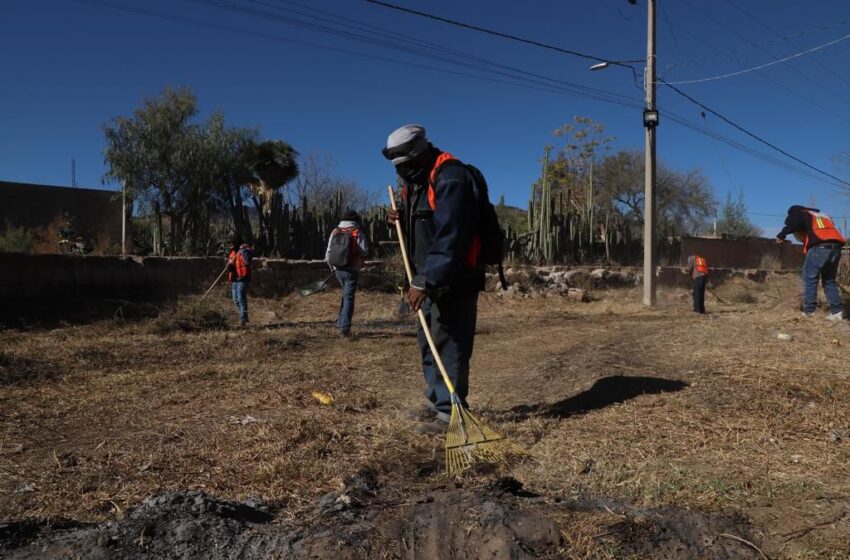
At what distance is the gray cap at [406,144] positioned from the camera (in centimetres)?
350

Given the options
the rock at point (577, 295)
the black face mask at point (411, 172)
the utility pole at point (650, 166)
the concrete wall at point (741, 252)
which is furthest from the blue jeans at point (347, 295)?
the concrete wall at point (741, 252)

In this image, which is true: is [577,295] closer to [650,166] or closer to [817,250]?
[650,166]

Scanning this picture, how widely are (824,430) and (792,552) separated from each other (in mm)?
1662

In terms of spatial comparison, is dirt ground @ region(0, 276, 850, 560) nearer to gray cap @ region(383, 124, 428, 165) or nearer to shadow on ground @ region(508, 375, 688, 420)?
shadow on ground @ region(508, 375, 688, 420)

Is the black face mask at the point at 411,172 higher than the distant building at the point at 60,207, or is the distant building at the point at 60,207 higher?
the distant building at the point at 60,207

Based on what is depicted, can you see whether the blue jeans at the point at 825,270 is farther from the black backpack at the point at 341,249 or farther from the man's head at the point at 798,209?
the black backpack at the point at 341,249

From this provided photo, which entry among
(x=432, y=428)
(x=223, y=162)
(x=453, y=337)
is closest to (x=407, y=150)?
(x=453, y=337)

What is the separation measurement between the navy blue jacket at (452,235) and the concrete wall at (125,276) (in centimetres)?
803

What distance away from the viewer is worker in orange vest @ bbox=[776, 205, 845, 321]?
7.11m

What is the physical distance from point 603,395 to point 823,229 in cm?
479

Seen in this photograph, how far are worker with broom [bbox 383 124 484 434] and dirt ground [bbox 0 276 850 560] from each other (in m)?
0.37

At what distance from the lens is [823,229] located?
725cm

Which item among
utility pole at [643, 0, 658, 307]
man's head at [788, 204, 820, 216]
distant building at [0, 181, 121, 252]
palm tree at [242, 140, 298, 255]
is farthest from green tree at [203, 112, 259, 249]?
man's head at [788, 204, 820, 216]

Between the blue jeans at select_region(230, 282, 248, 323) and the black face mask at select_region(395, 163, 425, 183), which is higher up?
the black face mask at select_region(395, 163, 425, 183)
